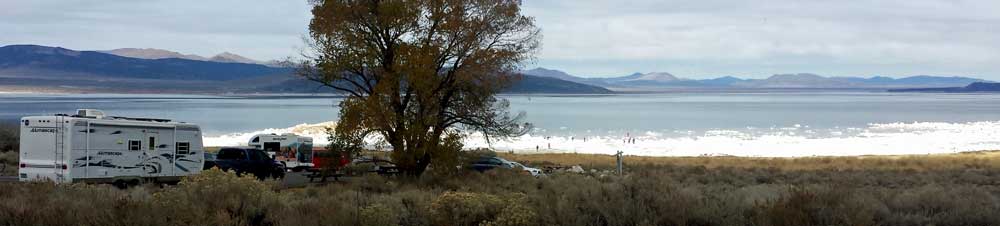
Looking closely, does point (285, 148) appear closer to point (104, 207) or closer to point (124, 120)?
point (124, 120)

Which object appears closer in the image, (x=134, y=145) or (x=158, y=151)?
(x=134, y=145)

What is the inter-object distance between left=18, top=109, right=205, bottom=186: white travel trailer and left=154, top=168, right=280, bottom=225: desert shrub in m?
8.24

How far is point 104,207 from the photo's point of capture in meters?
9.98

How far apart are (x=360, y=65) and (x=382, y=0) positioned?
4.82 feet

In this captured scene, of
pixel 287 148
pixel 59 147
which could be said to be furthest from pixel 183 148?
pixel 287 148

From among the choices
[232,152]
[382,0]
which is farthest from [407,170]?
[232,152]

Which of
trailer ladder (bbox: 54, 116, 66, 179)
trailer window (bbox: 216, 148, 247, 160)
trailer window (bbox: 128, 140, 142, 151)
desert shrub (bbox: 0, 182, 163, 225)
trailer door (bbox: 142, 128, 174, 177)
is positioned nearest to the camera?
desert shrub (bbox: 0, 182, 163, 225)

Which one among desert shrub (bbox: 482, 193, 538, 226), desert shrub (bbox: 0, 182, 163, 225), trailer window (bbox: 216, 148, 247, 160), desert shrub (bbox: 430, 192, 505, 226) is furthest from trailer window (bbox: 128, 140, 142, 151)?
desert shrub (bbox: 482, 193, 538, 226)

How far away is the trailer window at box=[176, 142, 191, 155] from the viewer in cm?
2180

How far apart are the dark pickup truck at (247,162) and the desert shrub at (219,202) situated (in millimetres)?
14247

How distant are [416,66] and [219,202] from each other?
911 cm

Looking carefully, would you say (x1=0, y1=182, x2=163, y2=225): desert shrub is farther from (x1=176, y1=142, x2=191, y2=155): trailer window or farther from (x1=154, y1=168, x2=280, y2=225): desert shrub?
(x1=176, y1=142, x2=191, y2=155): trailer window

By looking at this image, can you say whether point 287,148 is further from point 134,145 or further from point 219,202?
point 219,202

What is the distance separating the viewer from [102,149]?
19.8 m
